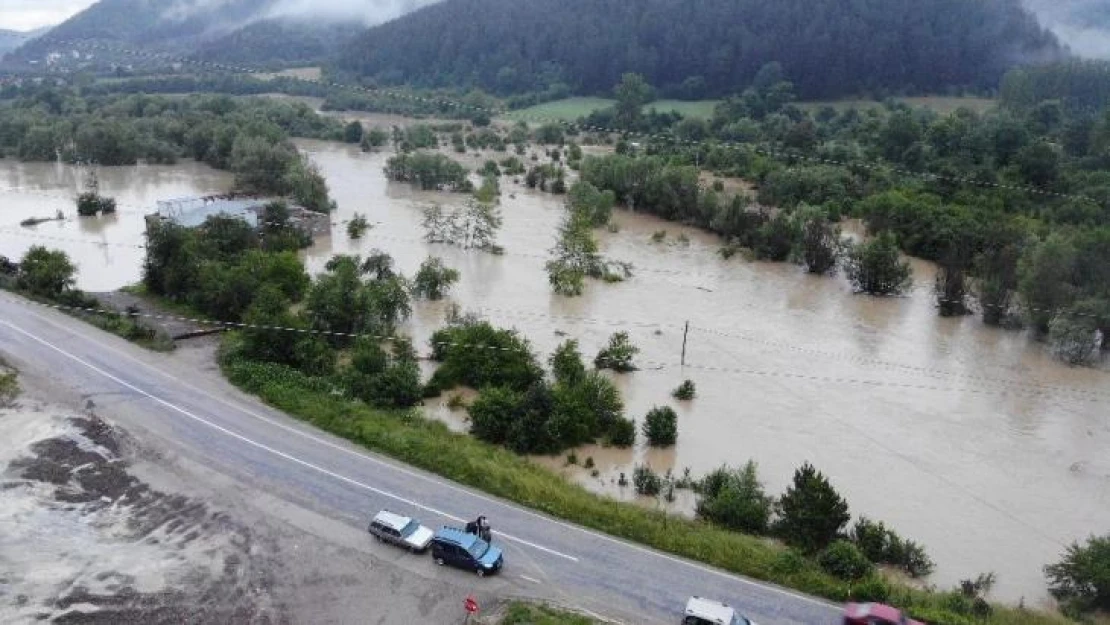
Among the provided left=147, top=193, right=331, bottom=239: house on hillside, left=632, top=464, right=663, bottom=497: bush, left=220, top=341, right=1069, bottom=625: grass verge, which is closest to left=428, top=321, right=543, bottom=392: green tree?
left=220, top=341, right=1069, bottom=625: grass verge

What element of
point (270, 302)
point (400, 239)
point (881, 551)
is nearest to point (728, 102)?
point (400, 239)

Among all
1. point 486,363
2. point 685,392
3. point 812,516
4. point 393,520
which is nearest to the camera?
point 393,520

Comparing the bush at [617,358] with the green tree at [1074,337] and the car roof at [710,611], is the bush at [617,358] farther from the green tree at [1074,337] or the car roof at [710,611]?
the green tree at [1074,337]

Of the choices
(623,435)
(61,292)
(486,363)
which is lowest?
(623,435)

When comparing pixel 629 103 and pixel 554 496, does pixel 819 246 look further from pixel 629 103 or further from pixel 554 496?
pixel 629 103

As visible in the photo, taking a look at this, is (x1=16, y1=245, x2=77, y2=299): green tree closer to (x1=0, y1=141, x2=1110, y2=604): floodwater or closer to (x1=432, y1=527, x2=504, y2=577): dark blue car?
(x1=0, y1=141, x2=1110, y2=604): floodwater

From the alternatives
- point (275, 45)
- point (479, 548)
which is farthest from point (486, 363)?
point (275, 45)

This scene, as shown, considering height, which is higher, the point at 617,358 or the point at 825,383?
the point at 617,358

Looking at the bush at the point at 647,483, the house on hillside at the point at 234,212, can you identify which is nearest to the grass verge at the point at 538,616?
the bush at the point at 647,483
